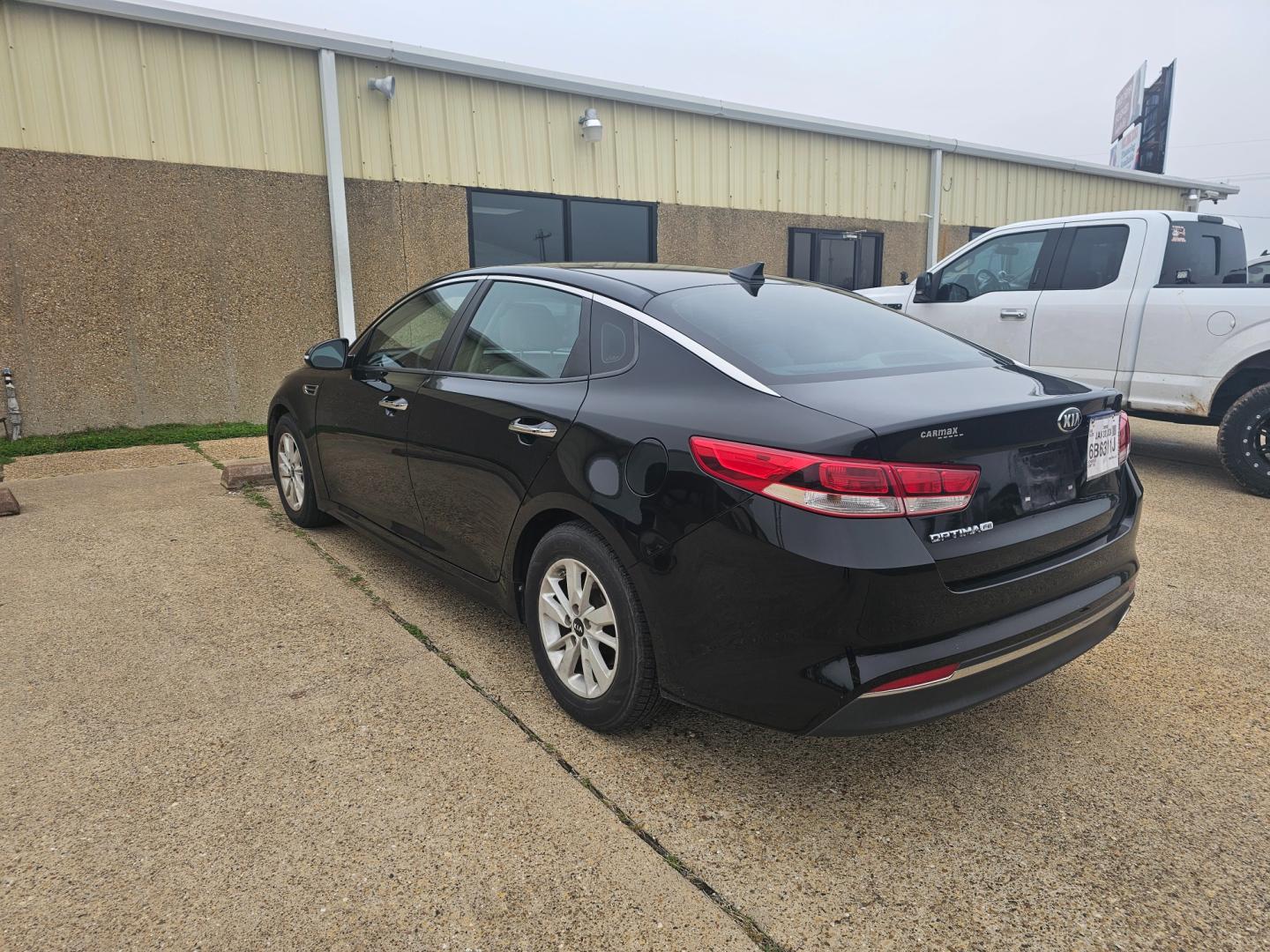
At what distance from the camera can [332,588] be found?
412 centimetres

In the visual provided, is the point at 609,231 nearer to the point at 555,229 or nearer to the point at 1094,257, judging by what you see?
the point at 555,229

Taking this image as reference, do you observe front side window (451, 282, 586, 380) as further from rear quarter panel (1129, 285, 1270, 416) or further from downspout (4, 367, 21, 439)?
downspout (4, 367, 21, 439)

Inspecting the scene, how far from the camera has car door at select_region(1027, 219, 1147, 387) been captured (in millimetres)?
6387

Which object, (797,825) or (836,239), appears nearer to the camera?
(797,825)

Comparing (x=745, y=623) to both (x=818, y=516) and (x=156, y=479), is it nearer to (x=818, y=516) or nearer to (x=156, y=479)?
(x=818, y=516)

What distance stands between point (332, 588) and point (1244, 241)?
24.1 feet

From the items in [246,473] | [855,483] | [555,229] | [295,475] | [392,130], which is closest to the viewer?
[855,483]

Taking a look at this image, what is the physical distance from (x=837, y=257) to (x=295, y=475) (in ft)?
32.5

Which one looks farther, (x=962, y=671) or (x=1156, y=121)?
(x=1156, y=121)

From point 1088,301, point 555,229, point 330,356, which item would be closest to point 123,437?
point 330,356

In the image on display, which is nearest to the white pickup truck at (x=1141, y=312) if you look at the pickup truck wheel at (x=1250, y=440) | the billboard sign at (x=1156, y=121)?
the pickup truck wheel at (x=1250, y=440)

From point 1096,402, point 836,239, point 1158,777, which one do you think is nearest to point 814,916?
point 1158,777

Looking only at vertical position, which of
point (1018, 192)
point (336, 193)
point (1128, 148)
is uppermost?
point (1128, 148)

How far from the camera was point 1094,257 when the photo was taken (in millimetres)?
6605
